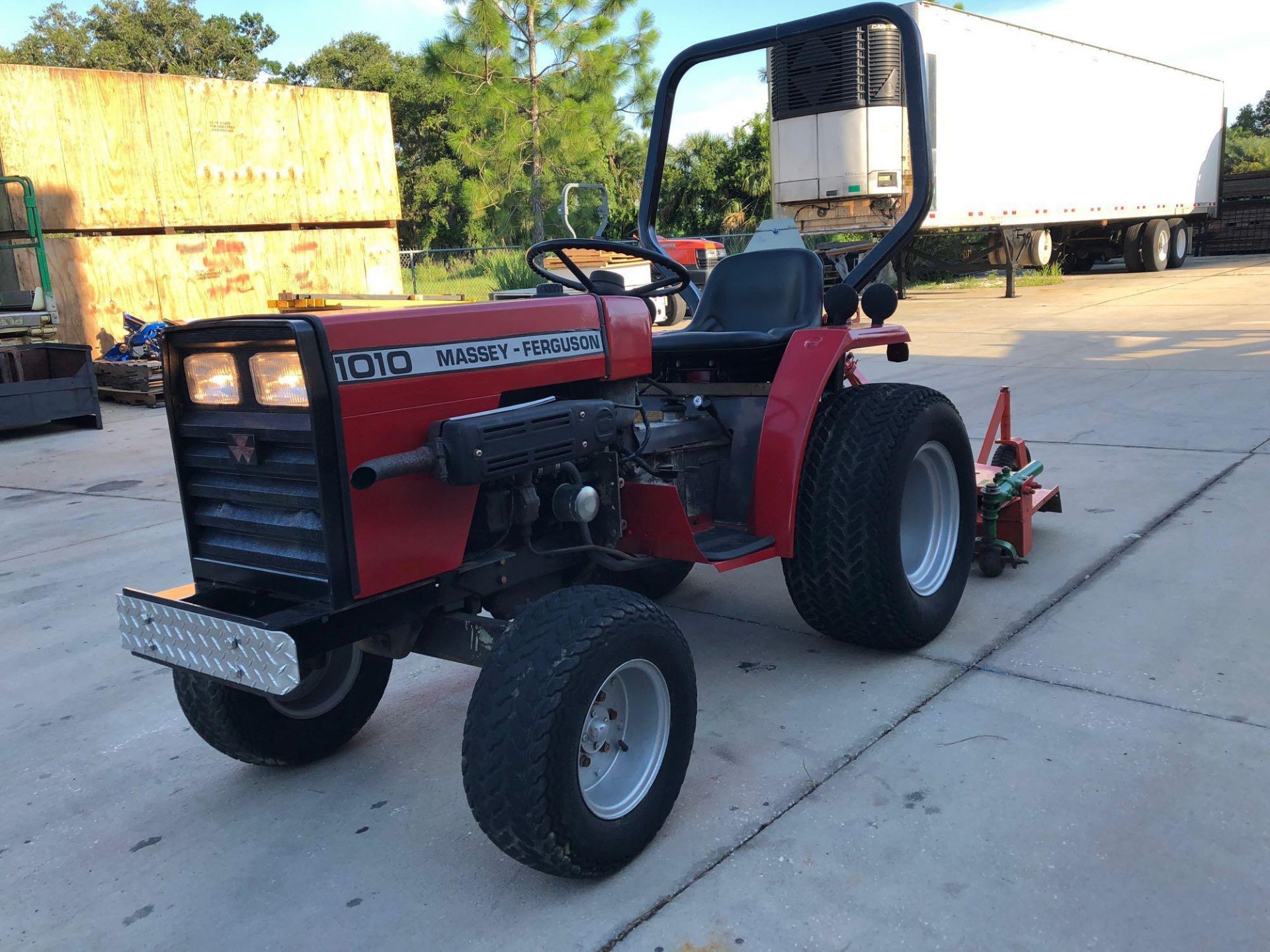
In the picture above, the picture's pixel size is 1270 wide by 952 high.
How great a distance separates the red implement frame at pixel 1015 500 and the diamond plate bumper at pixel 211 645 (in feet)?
8.93

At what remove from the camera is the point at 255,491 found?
7.57 ft

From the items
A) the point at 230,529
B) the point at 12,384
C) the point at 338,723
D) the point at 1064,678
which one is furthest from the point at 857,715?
the point at 12,384

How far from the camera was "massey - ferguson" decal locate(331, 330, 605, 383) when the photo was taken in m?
2.16

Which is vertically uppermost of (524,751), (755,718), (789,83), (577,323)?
(789,83)

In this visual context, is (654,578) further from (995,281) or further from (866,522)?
(995,281)

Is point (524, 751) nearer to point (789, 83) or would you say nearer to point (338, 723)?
point (338, 723)

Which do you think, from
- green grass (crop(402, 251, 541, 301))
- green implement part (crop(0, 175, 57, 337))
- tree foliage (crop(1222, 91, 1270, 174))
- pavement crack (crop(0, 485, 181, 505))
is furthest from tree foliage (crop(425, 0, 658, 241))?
tree foliage (crop(1222, 91, 1270, 174))

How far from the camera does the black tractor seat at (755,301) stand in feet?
11.4

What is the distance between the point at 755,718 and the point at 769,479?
0.71 metres

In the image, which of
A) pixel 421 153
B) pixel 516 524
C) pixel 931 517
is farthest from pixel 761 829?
pixel 421 153

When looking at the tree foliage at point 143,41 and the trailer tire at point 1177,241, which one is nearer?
the trailer tire at point 1177,241

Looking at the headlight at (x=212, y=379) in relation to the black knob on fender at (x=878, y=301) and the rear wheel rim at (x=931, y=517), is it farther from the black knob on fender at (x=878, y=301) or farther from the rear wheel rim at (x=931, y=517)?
the rear wheel rim at (x=931, y=517)

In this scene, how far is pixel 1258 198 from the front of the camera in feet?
74.8

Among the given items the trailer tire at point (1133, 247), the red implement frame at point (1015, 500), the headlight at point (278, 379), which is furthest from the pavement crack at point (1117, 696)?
the trailer tire at point (1133, 247)
